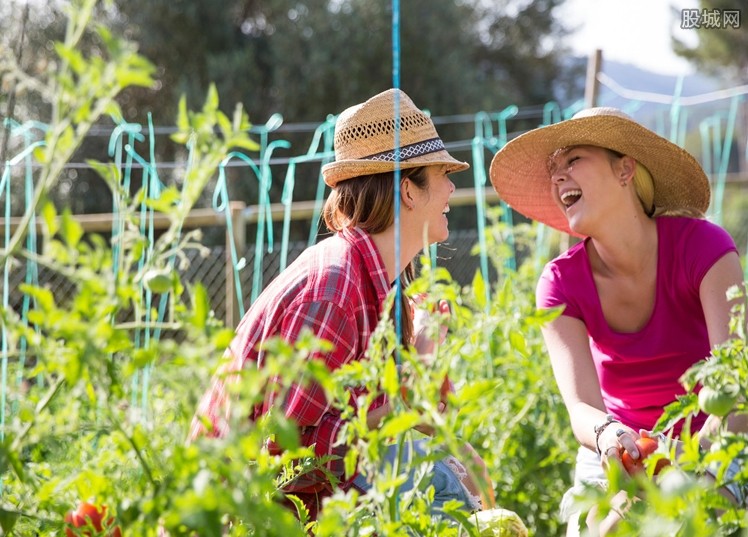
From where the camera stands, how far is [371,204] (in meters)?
1.90

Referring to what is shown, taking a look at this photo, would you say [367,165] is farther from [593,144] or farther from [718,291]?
[718,291]

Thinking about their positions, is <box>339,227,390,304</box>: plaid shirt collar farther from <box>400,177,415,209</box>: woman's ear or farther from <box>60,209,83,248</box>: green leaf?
<box>60,209,83,248</box>: green leaf

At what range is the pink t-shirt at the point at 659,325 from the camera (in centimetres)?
190

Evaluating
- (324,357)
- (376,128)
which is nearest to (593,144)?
(376,128)

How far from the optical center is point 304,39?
433 inches

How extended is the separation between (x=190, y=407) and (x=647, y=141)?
4.82 ft

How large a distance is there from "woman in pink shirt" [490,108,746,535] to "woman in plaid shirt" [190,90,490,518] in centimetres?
25

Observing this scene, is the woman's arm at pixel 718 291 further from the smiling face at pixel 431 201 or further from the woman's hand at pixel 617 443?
the smiling face at pixel 431 201

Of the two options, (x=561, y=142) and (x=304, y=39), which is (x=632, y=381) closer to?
(x=561, y=142)

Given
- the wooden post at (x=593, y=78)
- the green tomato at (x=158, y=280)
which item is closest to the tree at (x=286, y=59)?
the wooden post at (x=593, y=78)

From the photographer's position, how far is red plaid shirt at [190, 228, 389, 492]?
1583 millimetres

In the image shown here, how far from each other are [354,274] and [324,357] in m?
0.21

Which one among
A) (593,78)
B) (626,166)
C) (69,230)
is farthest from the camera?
(593,78)

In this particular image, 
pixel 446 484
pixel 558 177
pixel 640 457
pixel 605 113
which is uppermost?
pixel 605 113
